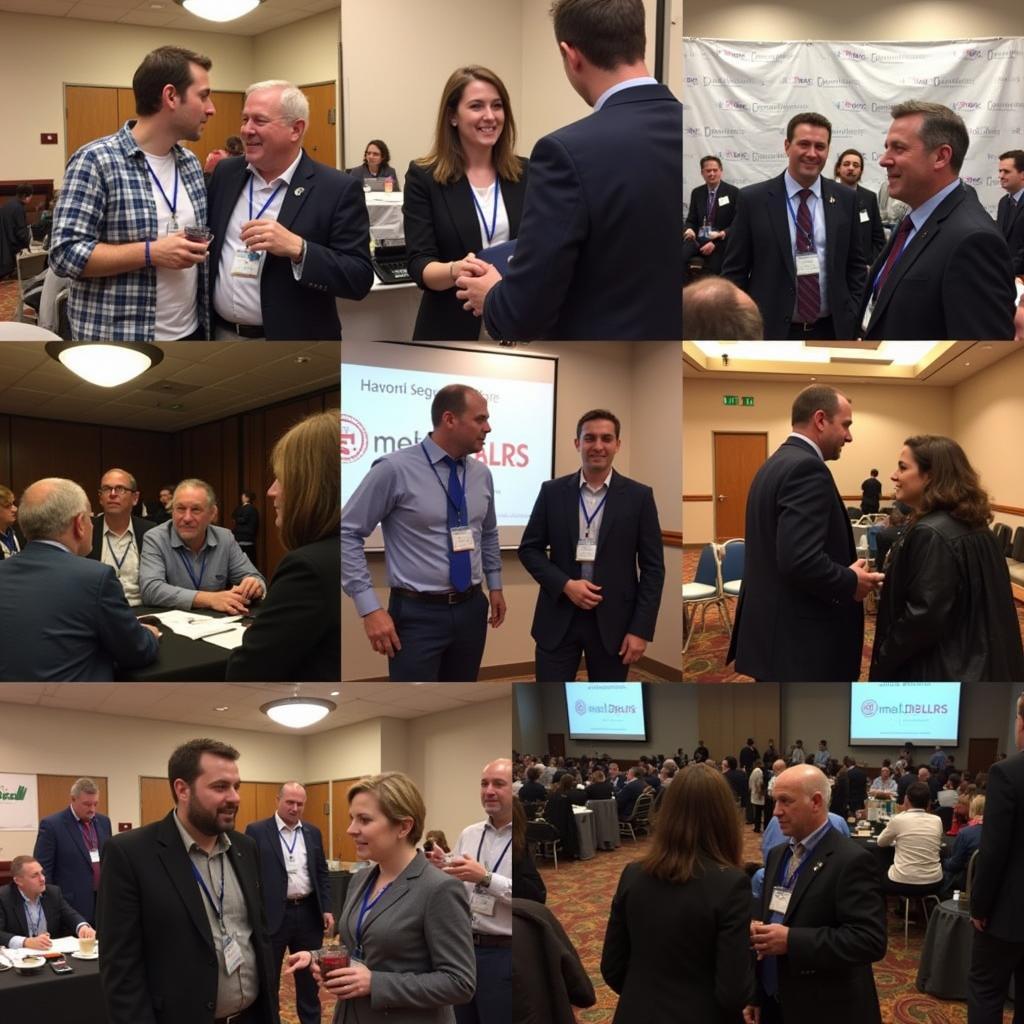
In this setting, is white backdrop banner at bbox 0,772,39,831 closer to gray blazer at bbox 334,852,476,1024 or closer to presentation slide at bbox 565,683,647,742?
gray blazer at bbox 334,852,476,1024

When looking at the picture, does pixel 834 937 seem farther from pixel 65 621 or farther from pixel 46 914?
pixel 46 914

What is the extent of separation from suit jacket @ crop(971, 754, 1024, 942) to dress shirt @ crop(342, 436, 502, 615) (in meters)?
1.67

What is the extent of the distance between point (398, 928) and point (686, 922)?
32.6 inches

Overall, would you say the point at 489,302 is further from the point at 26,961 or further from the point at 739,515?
the point at 26,961

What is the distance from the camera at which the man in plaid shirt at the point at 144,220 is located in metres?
3.12

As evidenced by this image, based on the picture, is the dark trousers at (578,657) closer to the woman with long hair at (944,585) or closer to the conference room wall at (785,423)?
the conference room wall at (785,423)

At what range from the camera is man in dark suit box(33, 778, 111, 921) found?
14.0ft

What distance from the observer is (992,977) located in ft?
10.9

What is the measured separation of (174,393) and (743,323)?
1.72 m

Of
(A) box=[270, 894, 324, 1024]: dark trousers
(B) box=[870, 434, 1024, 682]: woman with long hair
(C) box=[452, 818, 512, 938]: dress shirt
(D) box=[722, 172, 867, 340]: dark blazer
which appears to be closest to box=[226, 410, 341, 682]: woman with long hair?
(C) box=[452, 818, 512, 938]: dress shirt

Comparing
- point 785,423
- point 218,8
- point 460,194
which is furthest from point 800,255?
point 218,8

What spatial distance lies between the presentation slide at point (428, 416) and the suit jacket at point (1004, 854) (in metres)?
1.67

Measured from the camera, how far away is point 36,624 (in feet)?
9.80

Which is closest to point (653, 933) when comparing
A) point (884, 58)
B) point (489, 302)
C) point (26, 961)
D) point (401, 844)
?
point (401, 844)
